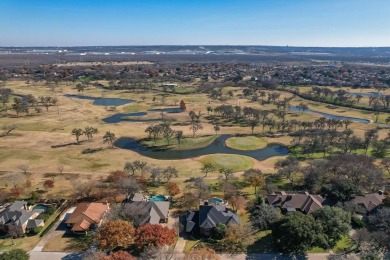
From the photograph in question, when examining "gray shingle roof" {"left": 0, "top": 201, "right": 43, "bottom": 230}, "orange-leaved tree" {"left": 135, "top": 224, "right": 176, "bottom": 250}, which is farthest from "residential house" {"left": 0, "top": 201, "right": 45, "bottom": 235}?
"orange-leaved tree" {"left": 135, "top": 224, "right": 176, "bottom": 250}

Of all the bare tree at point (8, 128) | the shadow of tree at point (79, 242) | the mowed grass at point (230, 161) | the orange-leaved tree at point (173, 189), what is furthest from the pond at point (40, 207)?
the bare tree at point (8, 128)

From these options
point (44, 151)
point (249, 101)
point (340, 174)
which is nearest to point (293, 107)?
point (249, 101)

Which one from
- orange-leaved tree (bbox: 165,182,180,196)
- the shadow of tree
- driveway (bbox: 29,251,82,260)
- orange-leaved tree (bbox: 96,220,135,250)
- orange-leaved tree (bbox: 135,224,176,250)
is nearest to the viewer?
orange-leaved tree (bbox: 135,224,176,250)

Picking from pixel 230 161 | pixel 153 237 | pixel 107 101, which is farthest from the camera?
pixel 107 101

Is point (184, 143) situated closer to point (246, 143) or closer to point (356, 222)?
point (246, 143)

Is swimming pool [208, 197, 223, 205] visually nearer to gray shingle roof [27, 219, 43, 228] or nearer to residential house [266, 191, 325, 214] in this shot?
residential house [266, 191, 325, 214]

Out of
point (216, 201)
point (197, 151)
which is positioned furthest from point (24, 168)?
point (216, 201)
